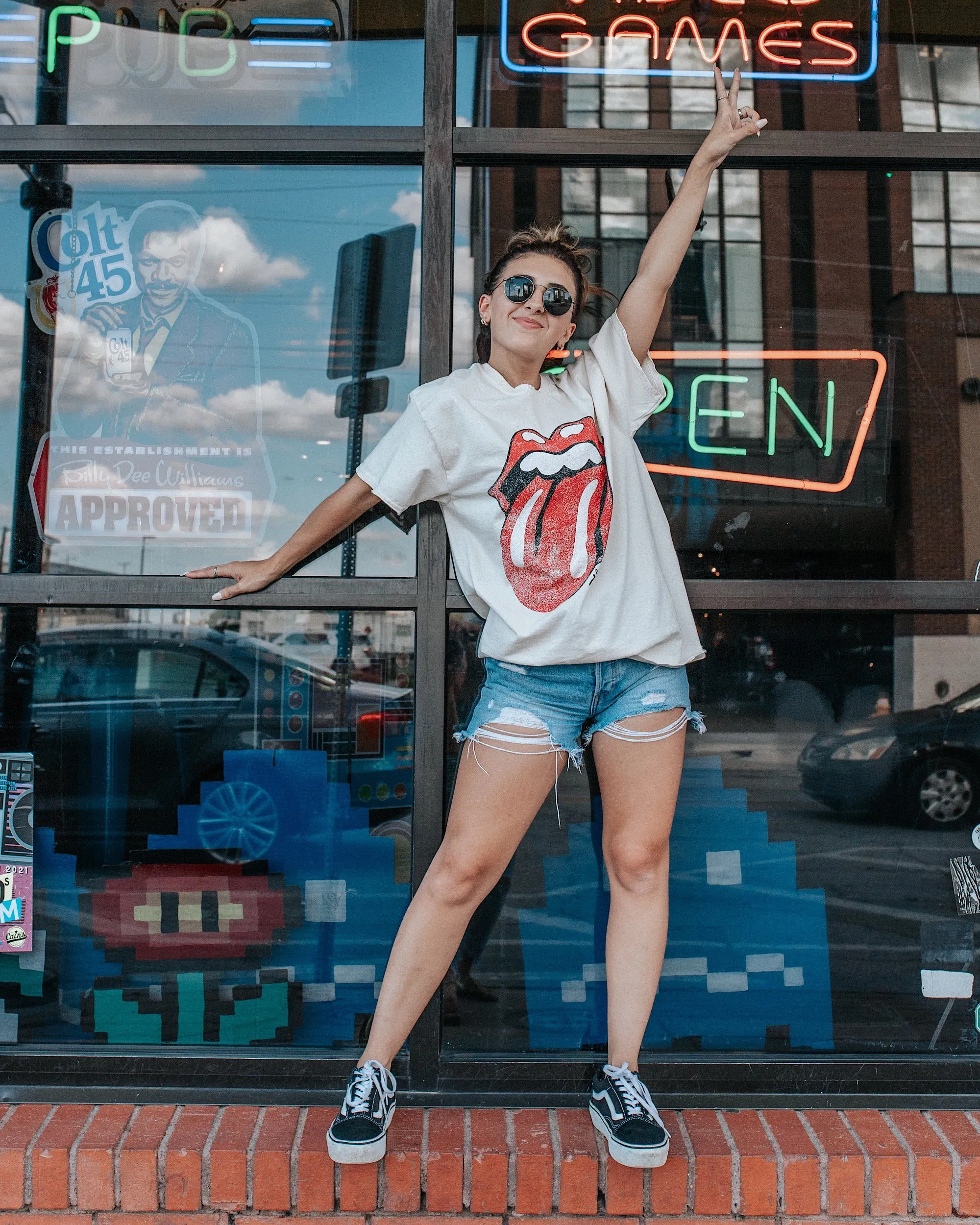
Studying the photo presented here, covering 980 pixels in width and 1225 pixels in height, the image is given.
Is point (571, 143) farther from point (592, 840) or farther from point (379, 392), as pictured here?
point (592, 840)

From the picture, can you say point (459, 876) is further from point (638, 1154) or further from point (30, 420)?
point (30, 420)

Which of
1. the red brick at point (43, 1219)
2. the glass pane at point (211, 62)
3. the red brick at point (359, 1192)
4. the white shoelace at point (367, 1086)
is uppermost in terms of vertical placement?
the glass pane at point (211, 62)

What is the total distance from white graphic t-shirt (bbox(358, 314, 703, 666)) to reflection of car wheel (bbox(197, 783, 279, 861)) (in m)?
0.79

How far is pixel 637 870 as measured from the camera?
225cm

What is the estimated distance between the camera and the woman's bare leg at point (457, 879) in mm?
2213

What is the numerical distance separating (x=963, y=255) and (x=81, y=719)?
2.76 m

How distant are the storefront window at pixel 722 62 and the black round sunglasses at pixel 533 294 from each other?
0.77m

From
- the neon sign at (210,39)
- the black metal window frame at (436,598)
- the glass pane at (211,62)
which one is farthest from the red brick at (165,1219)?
the neon sign at (210,39)

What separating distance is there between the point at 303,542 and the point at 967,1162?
205 centimetres

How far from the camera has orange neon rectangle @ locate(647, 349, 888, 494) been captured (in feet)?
9.25

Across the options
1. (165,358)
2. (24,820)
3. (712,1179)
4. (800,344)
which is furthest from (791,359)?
(24,820)

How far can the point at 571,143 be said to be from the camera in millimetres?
2686

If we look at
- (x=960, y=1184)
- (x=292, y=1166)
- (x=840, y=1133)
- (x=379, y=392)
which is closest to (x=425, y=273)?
(x=379, y=392)

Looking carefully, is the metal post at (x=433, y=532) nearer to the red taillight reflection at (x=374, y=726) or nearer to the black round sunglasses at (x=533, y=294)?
the red taillight reflection at (x=374, y=726)
